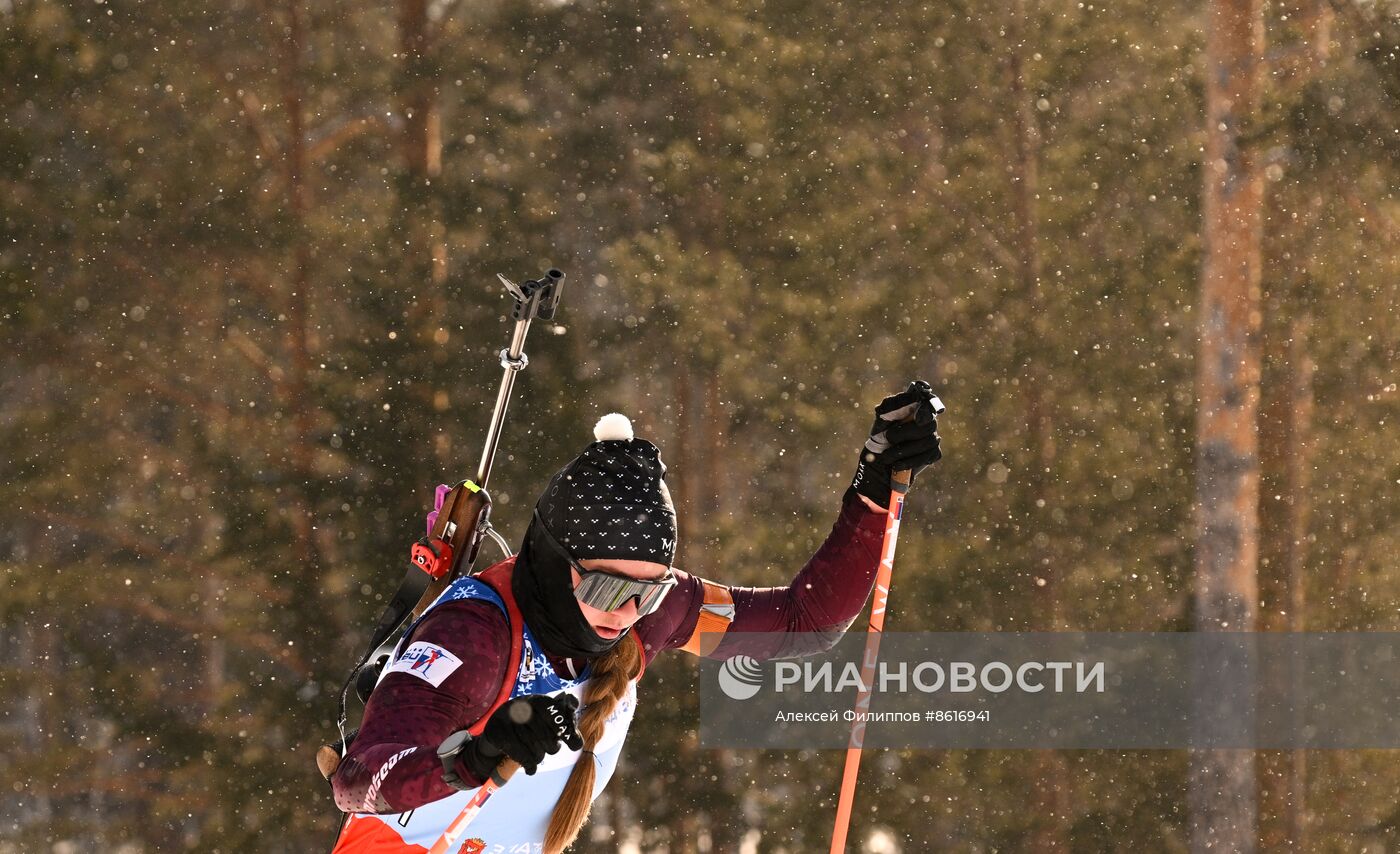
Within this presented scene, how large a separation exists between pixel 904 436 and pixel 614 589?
0.87m

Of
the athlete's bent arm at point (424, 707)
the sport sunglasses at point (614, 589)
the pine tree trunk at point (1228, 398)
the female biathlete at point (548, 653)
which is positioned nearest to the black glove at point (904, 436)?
the female biathlete at point (548, 653)

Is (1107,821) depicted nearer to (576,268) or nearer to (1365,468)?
(1365,468)

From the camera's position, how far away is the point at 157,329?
39.5ft

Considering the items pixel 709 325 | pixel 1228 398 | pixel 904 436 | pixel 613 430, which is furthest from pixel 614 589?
pixel 709 325

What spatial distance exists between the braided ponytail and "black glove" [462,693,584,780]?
0.71 m

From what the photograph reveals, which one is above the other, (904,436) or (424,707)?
(904,436)

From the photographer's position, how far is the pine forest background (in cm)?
1131

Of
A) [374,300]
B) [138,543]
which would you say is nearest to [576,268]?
[374,300]

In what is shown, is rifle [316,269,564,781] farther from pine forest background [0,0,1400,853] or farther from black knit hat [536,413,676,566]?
pine forest background [0,0,1400,853]

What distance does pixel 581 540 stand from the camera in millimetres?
3262

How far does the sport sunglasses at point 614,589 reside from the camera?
3189mm

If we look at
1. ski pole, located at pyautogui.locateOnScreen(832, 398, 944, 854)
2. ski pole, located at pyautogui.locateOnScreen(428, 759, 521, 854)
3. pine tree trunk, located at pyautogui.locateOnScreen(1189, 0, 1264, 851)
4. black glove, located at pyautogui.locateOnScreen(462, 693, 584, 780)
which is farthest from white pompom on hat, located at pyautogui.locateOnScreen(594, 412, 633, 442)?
pine tree trunk, located at pyautogui.locateOnScreen(1189, 0, 1264, 851)

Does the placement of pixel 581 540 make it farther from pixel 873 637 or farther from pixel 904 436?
pixel 873 637

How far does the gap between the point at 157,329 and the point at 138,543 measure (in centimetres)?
176
